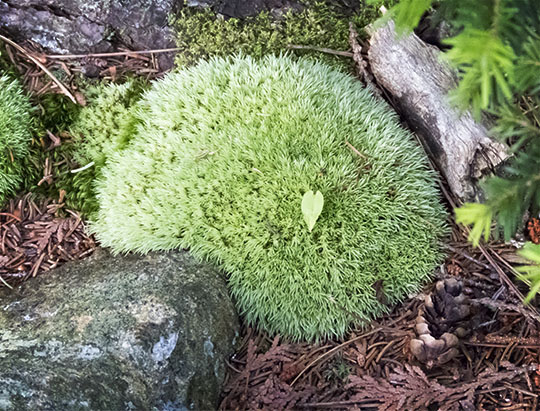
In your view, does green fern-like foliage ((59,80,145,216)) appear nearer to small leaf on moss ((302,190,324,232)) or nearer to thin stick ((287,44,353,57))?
thin stick ((287,44,353,57))

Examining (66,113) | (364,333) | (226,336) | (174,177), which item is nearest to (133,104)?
(66,113)

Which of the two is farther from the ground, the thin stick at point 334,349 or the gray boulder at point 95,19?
the gray boulder at point 95,19

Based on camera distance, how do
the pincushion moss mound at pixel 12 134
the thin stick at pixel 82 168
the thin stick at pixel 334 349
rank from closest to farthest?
the thin stick at pixel 334 349
the pincushion moss mound at pixel 12 134
the thin stick at pixel 82 168

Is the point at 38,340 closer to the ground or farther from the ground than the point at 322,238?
closer to the ground

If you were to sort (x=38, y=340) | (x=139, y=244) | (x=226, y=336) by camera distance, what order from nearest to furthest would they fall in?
1. (x=38, y=340)
2. (x=226, y=336)
3. (x=139, y=244)

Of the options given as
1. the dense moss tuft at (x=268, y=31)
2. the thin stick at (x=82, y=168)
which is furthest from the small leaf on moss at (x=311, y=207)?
the thin stick at (x=82, y=168)

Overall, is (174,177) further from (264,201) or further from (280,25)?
(280,25)

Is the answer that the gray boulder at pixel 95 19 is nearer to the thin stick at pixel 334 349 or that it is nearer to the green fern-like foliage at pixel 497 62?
the green fern-like foliage at pixel 497 62
